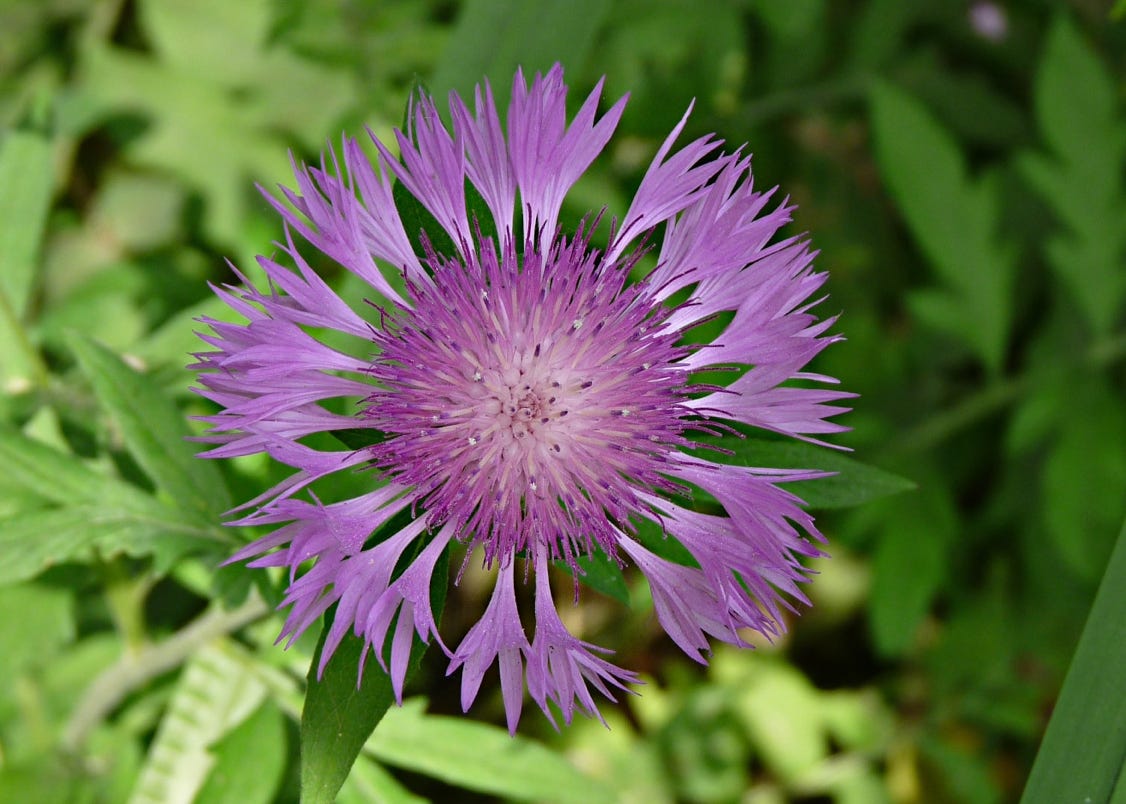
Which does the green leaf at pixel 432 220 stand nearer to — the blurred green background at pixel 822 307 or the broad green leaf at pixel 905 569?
the blurred green background at pixel 822 307

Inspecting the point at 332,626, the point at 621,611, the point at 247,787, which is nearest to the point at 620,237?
the point at 332,626

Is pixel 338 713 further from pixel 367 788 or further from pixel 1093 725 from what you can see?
pixel 1093 725

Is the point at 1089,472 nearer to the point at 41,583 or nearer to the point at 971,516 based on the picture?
the point at 971,516

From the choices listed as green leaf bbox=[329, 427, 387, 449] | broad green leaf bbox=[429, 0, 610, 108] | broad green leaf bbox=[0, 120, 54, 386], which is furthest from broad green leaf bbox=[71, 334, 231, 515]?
broad green leaf bbox=[429, 0, 610, 108]

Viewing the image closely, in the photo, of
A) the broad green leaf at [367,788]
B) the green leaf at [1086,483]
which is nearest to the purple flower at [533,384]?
the broad green leaf at [367,788]

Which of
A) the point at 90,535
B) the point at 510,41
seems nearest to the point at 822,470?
the point at 510,41
